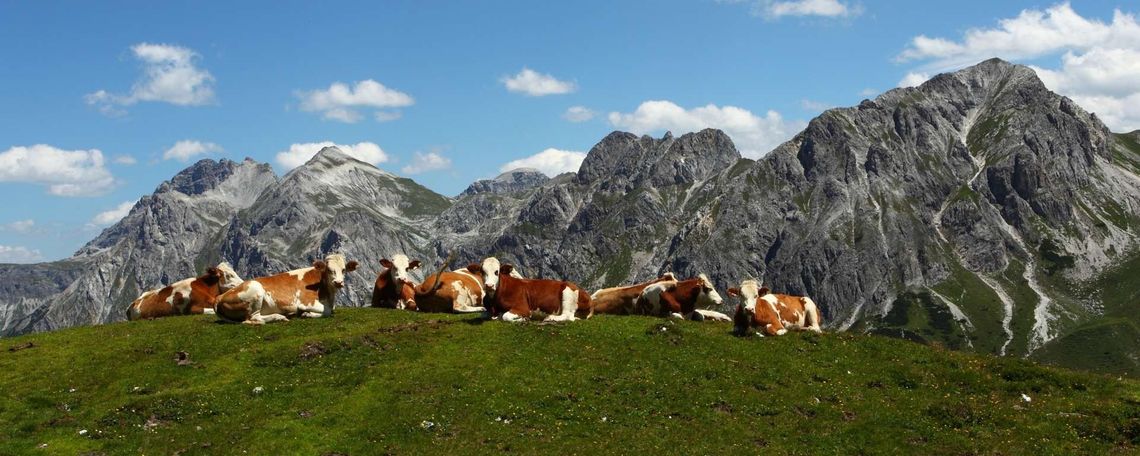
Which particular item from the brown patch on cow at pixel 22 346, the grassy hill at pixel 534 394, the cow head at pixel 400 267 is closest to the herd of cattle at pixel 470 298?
the cow head at pixel 400 267

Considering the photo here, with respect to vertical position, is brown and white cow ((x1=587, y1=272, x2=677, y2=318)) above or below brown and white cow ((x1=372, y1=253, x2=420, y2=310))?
below

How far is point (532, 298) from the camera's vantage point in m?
36.1

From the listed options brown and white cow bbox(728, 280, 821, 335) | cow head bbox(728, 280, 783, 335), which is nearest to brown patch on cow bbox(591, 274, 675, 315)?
brown and white cow bbox(728, 280, 821, 335)

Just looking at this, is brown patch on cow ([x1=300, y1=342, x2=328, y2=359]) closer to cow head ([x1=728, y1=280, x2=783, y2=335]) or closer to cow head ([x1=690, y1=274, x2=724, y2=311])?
cow head ([x1=728, y1=280, x2=783, y2=335])

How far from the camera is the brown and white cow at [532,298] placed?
117ft

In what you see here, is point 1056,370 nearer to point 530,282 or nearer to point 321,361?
point 530,282

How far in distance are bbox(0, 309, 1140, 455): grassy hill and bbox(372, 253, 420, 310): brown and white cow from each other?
508cm

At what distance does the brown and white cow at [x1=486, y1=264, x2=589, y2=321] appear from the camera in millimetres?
A: 35594

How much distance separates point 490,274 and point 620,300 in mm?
8070

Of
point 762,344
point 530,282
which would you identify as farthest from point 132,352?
point 762,344

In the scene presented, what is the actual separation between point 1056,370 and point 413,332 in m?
23.7

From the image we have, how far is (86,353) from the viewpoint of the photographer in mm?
30922

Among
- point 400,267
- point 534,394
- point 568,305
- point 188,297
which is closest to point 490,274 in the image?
point 568,305

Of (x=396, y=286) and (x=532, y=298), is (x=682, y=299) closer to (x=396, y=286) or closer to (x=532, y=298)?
(x=532, y=298)
